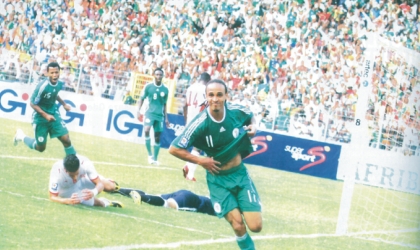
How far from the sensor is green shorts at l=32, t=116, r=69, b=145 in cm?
661

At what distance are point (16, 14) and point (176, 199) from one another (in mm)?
2717

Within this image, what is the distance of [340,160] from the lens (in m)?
7.74

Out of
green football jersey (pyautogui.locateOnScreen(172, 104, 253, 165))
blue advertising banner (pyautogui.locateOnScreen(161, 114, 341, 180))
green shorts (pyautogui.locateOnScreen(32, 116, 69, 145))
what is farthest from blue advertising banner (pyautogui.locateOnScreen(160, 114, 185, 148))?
green football jersey (pyautogui.locateOnScreen(172, 104, 253, 165))

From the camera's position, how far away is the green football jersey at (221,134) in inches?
163

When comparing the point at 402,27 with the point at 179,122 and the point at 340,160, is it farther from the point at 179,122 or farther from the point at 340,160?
the point at 179,122

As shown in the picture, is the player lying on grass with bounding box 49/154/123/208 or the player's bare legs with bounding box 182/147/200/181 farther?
the player's bare legs with bounding box 182/147/200/181

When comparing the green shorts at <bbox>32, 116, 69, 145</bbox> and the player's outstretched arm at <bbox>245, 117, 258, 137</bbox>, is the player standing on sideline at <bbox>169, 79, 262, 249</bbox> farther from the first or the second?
the green shorts at <bbox>32, 116, 69, 145</bbox>

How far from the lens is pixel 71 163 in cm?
502

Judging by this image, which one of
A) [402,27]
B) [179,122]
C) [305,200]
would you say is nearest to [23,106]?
[179,122]

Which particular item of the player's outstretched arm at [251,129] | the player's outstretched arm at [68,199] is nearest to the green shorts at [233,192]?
the player's outstretched arm at [251,129]

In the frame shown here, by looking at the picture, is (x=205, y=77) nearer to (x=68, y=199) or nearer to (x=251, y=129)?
(x=68, y=199)

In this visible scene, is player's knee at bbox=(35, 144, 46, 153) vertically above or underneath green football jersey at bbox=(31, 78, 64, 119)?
underneath

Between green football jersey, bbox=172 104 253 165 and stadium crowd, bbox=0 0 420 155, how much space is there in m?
3.00

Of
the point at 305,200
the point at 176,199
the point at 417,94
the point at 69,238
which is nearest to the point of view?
the point at 69,238
